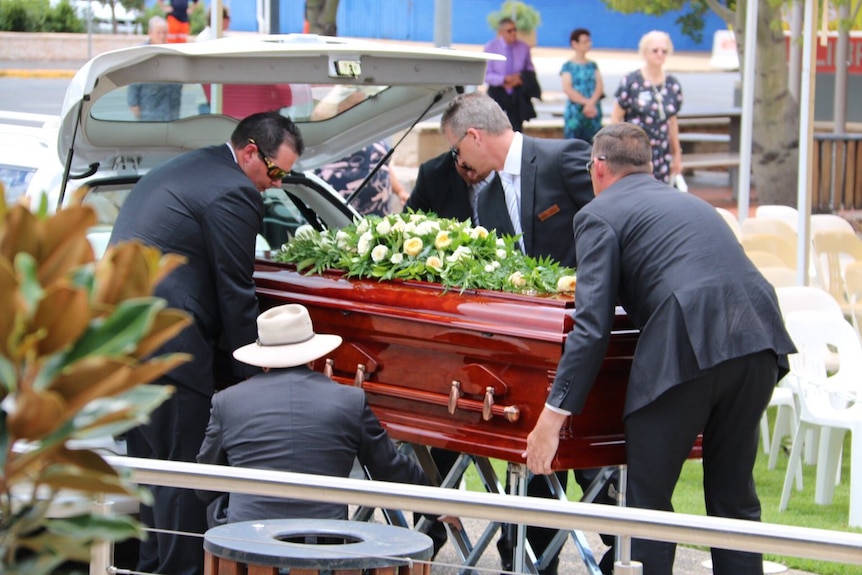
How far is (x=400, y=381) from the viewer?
440 cm

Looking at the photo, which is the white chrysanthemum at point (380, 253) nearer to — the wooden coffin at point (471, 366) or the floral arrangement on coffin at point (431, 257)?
the floral arrangement on coffin at point (431, 257)

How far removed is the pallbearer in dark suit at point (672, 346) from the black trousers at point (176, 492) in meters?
1.28

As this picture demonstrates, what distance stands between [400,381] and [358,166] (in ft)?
14.1

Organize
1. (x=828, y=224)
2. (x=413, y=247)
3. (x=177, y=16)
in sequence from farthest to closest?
1. (x=177, y=16)
2. (x=828, y=224)
3. (x=413, y=247)

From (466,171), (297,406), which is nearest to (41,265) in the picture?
(297,406)

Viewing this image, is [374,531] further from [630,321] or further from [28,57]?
[28,57]

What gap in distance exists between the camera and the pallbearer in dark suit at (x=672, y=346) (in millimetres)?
3879

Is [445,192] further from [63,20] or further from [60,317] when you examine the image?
[63,20]

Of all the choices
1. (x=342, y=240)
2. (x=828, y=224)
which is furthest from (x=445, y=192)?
(x=828, y=224)

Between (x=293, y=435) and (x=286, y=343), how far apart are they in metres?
0.38

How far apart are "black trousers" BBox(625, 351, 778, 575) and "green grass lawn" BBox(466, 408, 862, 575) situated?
54.2 inches

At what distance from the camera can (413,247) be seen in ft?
15.1

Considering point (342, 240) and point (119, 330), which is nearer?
point (119, 330)

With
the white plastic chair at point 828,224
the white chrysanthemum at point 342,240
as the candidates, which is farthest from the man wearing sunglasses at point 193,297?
the white plastic chair at point 828,224
